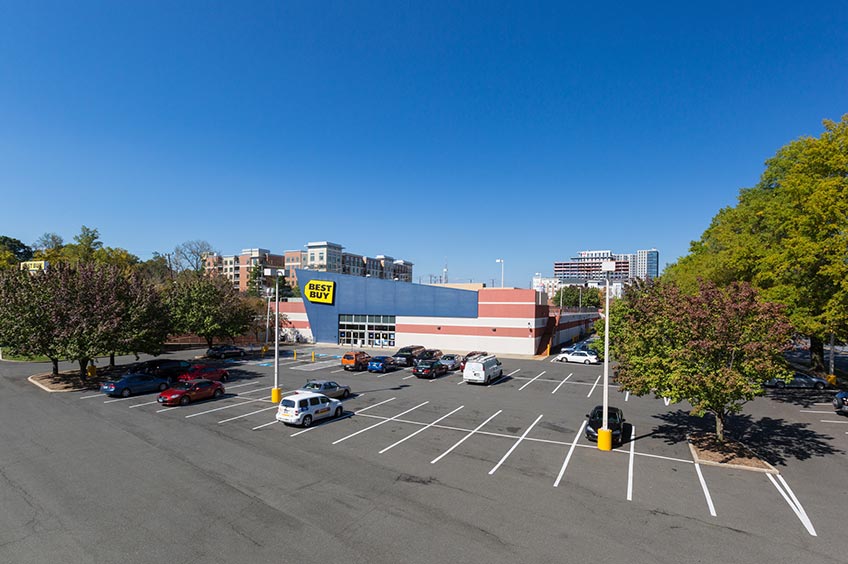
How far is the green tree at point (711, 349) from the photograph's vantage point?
1581 cm

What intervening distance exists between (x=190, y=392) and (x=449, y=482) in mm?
18293

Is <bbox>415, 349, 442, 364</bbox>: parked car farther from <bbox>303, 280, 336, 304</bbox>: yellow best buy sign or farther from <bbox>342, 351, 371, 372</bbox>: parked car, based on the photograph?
<bbox>303, 280, 336, 304</bbox>: yellow best buy sign

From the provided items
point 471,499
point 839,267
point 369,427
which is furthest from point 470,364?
point 839,267

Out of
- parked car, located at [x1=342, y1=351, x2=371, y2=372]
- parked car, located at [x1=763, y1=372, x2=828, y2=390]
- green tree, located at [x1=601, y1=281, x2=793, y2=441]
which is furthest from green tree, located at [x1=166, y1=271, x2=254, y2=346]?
parked car, located at [x1=763, y1=372, x2=828, y2=390]

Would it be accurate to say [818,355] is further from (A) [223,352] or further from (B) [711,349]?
(A) [223,352]

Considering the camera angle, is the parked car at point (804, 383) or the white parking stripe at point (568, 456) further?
the parked car at point (804, 383)

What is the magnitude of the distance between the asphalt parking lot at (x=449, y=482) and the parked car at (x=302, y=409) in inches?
20.6

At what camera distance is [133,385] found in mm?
26984

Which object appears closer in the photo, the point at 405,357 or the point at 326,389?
the point at 326,389

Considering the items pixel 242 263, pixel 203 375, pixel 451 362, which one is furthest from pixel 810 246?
pixel 242 263

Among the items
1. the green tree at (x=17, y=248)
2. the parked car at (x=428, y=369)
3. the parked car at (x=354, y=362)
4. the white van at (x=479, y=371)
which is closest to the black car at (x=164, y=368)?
the parked car at (x=354, y=362)

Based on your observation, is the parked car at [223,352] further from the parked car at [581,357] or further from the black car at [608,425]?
the black car at [608,425]

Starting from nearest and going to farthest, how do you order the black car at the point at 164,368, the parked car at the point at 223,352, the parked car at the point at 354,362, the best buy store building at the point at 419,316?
the black car at the point at 164,368
the parked car at the point at 354,362
the parked car at the point at 223,352
the best buy store building at the point at 419,316

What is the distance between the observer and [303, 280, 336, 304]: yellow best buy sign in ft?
195
